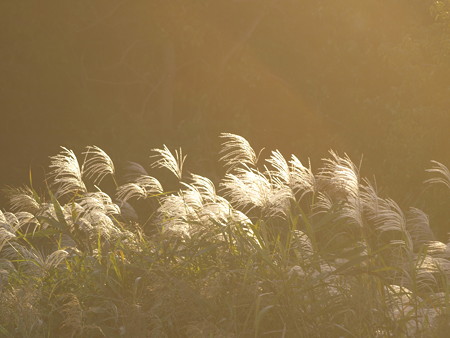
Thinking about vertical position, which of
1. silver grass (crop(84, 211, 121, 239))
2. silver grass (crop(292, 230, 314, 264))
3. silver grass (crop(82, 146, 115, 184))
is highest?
silver grass (crop(82, 146, 115, 184))

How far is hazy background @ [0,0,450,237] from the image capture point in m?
16.7

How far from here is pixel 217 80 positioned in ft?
66.5

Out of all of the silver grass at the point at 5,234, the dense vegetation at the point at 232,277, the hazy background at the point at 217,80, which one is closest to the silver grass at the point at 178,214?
the dense vegetation at the point at 232,277

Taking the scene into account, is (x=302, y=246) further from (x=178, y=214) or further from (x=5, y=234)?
(x=5, y=234)

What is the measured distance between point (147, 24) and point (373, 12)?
4.76 m

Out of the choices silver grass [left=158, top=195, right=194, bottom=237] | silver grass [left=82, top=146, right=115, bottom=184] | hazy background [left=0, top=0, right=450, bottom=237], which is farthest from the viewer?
hazy background [left=0, top=0, right=450, bottom=237]

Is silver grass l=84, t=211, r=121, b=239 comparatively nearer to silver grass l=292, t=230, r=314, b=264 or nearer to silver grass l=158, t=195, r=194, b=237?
silver grass l=158, t=195, r=194, b=237

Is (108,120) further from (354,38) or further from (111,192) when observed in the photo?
(354,38)

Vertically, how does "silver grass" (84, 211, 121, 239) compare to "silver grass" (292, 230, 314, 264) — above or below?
below

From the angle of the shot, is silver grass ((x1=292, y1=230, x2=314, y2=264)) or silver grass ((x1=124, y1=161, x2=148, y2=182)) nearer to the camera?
silver grass ((x1=292, y1=230, x2=314, y2=264))

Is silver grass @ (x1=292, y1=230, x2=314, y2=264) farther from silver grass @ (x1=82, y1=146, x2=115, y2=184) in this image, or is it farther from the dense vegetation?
silver grass @ (x1=82, y1=146, x2=115, y2=184)

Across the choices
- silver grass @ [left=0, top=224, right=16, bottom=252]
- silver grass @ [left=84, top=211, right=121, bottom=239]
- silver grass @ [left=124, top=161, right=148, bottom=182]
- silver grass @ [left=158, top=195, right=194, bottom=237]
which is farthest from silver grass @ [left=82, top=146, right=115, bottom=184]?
silver grass @ [left=0, top=224, right=16, bottom=252]

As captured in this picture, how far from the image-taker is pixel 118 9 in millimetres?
20688

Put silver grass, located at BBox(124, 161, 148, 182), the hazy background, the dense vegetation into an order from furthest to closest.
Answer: the hazy background → silver grass, located at BBox(124, 161, 148, 182) → the dense vegetation
